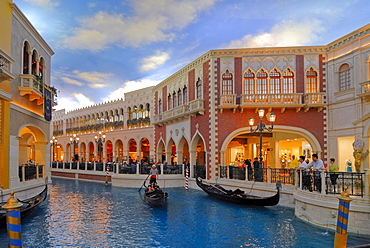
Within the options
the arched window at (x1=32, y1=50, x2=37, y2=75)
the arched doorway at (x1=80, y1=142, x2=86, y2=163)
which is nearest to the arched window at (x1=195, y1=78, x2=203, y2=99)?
the arched window at (x1=32, y1=50, x2=37, y2=75)

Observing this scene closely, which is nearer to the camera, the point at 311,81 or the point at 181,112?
the point at 311,81

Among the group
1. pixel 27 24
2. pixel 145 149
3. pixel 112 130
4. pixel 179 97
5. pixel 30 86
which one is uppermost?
pixel 27 24

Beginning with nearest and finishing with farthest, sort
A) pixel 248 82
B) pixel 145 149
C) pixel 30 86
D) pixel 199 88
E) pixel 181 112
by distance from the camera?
pixel 30 86 < pixel 248 82 < pixel 199 88 < pixel 181 112 < pixel 145 149

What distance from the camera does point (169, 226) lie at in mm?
8305

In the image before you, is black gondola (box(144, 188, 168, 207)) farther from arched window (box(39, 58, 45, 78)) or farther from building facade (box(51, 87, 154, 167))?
building facade (box(51, 87, 154, 167))

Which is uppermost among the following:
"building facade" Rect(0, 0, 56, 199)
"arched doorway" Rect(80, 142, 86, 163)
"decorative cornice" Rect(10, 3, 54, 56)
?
"decorative cornice" Rect(10, 3, 54, 56)

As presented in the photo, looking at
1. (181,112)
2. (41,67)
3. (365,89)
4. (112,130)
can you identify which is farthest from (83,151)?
(365,89)

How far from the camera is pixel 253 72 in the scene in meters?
13.9

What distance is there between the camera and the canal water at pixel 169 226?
22.5 ft

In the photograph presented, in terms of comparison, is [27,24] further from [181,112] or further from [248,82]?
[248,82]

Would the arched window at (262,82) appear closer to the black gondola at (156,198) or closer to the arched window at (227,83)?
the arched window at (227,83)

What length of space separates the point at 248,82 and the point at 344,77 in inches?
157

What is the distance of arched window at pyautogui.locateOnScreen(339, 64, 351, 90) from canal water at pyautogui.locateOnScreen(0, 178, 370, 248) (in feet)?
19.6

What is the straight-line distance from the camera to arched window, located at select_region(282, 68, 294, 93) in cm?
1366
